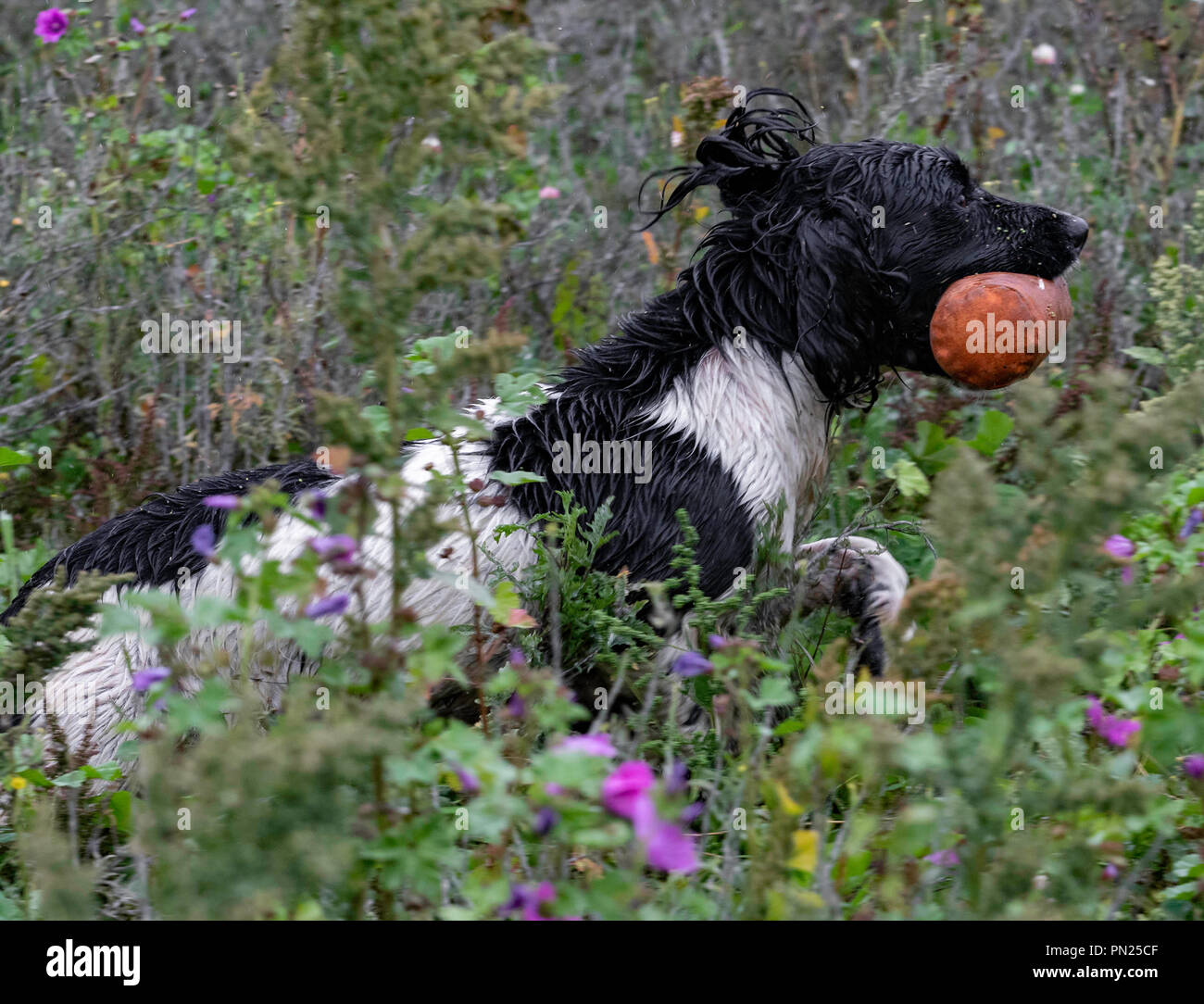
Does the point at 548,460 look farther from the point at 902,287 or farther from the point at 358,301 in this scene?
the point at 358,301

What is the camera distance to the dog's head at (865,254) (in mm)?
3504

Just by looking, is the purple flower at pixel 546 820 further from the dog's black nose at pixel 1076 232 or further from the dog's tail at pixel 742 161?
the dog's black nose at pixel 1076 232

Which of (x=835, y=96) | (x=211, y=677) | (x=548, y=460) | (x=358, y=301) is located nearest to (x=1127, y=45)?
(x=835, y=96)

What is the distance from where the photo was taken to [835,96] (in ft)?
23.6

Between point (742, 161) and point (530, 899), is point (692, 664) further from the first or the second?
point (742, 161)

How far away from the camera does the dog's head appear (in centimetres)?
350

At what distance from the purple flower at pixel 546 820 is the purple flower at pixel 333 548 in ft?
1.63

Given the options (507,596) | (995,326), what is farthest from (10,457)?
(995,326)

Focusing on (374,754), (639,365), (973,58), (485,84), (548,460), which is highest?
(973,58)

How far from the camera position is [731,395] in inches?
139

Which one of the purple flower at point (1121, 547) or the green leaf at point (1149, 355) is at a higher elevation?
the green leaf at point (1149, 355)

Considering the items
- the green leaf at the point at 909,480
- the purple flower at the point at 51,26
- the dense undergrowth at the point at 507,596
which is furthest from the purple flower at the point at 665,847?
the purple flower at the point at 51,26

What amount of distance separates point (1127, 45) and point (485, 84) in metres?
5.12

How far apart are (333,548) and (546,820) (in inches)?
A: 20.7
